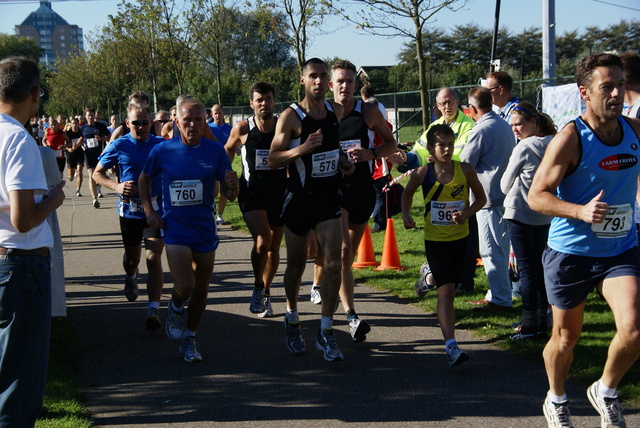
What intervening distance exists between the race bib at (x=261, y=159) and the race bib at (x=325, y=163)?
157cm

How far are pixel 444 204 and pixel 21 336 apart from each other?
11.3 feet

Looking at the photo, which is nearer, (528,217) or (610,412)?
(610,412)

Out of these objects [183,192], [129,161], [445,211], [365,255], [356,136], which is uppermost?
[356,136]

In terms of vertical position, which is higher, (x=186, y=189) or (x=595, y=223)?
(x=186, y=189)

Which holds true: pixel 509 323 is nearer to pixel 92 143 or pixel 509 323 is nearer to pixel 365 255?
pixel 365 255

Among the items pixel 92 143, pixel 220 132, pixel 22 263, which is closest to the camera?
pixel 22 263

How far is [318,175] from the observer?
5.94m

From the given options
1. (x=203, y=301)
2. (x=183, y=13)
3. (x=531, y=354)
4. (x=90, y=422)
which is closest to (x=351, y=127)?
(x=203, y=301)

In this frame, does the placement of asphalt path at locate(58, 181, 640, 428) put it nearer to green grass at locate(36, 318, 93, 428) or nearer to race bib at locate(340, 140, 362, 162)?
green grass at locate(36, 318, 93, 428)

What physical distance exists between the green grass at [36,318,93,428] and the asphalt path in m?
0.09

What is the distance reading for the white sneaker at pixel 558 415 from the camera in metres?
4.26

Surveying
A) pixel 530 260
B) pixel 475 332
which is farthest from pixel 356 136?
pixel 475 332

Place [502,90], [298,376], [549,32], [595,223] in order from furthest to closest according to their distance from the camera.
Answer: [549,32], [502,90], [298,376], [595,223]

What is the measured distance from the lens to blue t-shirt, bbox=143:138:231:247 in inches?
240
